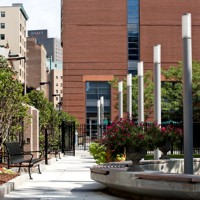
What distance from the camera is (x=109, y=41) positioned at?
3563 inches

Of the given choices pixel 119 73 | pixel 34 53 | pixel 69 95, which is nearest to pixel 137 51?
pixel 119 73

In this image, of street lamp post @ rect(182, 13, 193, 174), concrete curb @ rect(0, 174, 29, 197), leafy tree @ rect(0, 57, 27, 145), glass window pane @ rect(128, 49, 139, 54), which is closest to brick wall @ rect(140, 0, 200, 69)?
glass window pane @ rect(128, 49, 139, 54)

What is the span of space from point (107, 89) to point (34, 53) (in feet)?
223

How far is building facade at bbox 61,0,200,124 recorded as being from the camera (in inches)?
3529

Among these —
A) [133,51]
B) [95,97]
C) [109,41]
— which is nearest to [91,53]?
[109,41]

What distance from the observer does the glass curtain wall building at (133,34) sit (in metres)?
91.0

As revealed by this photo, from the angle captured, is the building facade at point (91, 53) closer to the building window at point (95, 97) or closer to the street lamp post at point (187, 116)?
the building window at point (95, 97)

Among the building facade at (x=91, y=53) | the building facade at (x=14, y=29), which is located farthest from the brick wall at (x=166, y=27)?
the building facade at (x=14, y=29)

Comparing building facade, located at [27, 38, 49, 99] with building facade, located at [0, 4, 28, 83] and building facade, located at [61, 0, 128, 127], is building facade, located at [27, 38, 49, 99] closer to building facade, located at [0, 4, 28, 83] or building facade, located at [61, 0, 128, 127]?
building facade, located at [0, 4, 28, 83]

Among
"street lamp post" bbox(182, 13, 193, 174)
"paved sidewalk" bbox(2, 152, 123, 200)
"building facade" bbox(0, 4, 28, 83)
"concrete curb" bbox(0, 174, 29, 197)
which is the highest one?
"building facade" bbox(0, 4, 28, 83)

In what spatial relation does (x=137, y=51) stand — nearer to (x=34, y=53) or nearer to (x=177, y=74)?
(x=177, y=74)

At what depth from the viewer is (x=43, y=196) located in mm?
12859

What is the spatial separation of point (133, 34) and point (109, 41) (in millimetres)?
3953

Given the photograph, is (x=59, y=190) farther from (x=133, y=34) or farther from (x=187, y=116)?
(x=133, y=34)
